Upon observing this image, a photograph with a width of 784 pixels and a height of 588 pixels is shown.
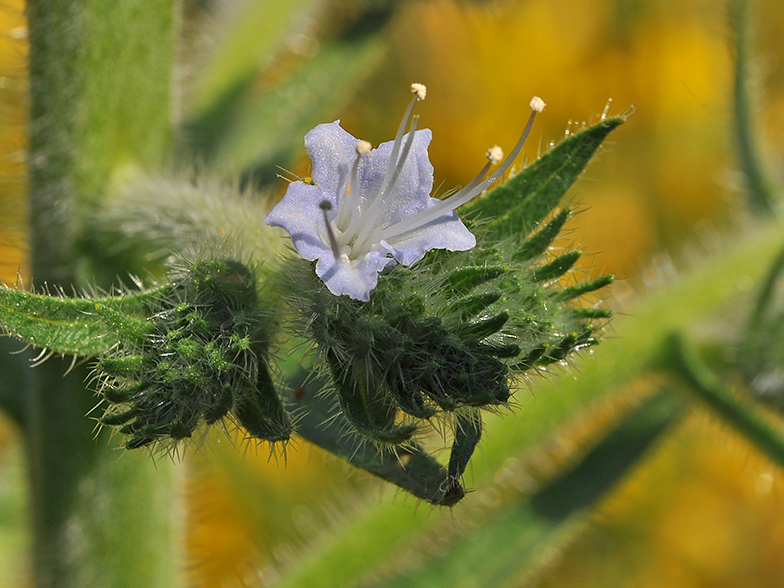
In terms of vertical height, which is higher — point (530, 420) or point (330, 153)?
point (330, 153)

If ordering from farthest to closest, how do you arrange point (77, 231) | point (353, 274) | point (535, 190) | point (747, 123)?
point (747, 123) → point (77, 231) → point (535, 190) → point (353, 274)

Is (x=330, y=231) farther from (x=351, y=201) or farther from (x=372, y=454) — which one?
(x=372, y=454)

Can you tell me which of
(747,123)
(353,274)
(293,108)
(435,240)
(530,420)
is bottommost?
(530,420)

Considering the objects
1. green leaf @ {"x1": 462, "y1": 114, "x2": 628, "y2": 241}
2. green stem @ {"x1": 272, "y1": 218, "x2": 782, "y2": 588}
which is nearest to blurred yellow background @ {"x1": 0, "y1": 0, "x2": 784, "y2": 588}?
green stem @ {"x1": 272, "y1": 218, "x2": 782, "y2": 588}

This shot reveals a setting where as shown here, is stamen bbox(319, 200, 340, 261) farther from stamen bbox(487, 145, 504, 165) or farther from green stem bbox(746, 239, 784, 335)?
green stem bbox(746, 239, 784, 335)

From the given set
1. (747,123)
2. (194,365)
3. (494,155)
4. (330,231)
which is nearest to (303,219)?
(330,231)

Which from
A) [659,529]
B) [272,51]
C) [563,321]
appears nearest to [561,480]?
[563,321]

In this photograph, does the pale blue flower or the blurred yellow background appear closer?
the pale blue flower

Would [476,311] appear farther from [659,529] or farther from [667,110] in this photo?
[667,110]
